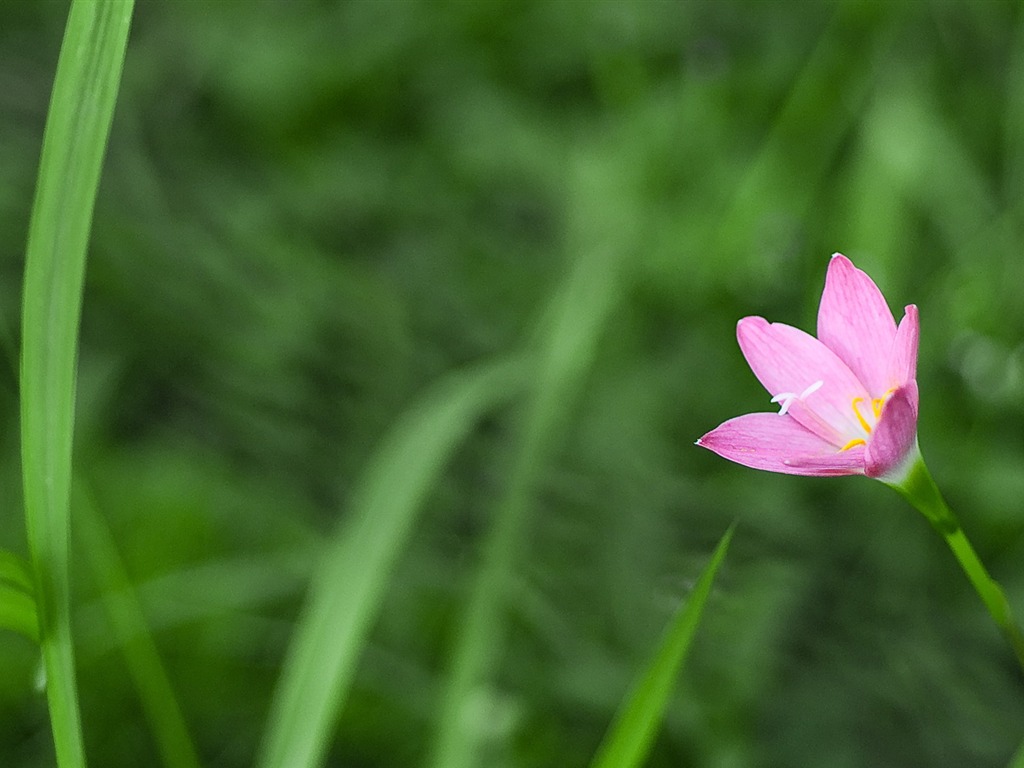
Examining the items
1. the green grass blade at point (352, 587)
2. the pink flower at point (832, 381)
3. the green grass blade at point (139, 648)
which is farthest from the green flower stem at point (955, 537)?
the green grass blade at point (139, 648)

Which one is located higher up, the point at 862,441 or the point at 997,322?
the point at 997,322

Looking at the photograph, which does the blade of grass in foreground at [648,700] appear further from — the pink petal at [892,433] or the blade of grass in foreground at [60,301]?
the blade of grass in foreground at [60,301]

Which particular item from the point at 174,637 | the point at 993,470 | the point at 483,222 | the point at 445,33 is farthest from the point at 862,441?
the point at 445,33

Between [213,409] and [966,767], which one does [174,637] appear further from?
[966,767]

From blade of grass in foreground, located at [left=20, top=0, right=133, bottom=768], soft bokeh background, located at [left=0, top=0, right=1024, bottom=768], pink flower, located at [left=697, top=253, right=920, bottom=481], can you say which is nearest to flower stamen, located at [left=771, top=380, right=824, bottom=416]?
pink flower, located at [left=697, top=253, right=920, bottom=481]

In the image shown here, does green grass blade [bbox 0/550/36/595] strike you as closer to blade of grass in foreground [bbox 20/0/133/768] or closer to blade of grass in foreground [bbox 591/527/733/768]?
blade of grass in foreground [bbox 20/0/133/768]

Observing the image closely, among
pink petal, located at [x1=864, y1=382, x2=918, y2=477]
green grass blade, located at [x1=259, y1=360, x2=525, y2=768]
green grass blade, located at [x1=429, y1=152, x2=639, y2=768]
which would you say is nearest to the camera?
pink petal, located at [x1=864, y1=382, x2=918, y2=477]

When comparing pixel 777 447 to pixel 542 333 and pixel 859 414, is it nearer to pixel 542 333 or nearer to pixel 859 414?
pixel 859 414
